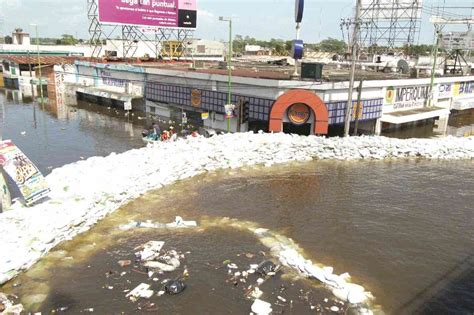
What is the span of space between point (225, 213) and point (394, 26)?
4538 centimetres

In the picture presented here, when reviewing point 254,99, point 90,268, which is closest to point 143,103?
point 254,99

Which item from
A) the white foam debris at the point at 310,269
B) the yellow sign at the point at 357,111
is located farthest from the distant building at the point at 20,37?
the white foam debris at the point at 310,269

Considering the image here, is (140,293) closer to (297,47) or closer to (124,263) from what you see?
(124,263)

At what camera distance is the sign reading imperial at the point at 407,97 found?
34.7 metres

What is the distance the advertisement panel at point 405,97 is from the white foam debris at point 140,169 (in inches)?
241

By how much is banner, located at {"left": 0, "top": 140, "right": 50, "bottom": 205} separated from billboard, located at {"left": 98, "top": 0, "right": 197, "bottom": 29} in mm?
35616

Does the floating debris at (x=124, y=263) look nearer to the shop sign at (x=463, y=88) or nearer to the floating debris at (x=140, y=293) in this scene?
the floating debris at (x=140, y=293)

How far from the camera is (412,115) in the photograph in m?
34.8

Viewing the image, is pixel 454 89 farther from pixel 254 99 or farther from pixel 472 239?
pixel 472 239

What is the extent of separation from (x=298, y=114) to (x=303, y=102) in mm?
1059

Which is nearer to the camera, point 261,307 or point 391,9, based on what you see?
point 261,307

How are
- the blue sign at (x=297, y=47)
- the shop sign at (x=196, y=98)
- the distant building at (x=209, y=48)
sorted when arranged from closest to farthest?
the blue sign at (x=297, y=47) < the shop sign at (x=196, y=98) < the distant building at (x=209, y=48)

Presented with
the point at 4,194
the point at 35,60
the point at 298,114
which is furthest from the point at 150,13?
the point at 4,194

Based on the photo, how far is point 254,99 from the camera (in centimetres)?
3125
